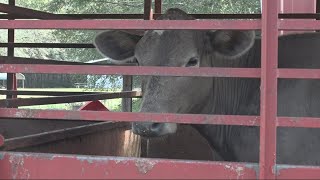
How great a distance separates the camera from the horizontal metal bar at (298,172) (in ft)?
7.16

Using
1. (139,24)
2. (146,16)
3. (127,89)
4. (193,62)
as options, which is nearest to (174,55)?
(193,62)

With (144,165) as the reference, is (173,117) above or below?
above

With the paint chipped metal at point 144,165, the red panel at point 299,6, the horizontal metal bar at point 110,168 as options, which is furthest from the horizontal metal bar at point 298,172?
the red panel at point 299,6

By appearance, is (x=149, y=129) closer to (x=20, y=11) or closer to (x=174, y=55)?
(x=174, y=55)

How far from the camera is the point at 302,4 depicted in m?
8.70

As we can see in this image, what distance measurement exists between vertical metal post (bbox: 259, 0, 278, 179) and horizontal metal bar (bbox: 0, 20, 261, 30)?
0.07 meters

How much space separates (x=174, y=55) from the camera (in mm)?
3732

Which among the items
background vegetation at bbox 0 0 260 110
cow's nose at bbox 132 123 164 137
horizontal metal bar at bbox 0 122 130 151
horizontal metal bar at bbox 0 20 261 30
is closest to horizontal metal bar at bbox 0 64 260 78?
horizontal metal bar at bbox 0 20 261 30

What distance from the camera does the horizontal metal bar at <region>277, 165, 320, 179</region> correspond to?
2.18 metres

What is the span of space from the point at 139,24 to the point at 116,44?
187 cm

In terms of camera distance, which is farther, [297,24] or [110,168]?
[110,168]

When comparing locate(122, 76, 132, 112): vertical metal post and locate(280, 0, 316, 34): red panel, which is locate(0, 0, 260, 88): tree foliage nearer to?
locate(280, 0, 316, 34): red panel

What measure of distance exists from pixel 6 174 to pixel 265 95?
1.28 metres

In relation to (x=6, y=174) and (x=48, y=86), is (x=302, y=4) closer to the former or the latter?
(x=6, y=174)
